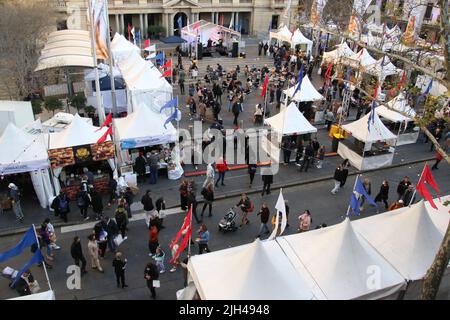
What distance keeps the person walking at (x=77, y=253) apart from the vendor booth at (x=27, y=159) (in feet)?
12.1

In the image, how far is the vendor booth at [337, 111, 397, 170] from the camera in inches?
627

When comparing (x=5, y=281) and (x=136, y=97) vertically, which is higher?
(x=136, y=97)

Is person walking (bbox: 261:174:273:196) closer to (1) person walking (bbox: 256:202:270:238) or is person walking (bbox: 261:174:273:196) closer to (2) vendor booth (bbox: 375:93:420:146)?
(1) person walking (bbox: 256:202:270:238)

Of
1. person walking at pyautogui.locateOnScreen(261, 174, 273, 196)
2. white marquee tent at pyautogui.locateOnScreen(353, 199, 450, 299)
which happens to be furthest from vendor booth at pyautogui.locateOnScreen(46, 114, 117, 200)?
white marquee tent at pyautogui.locateOnScreen(353, 199, 450, 299)

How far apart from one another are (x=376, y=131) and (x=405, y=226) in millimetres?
7108

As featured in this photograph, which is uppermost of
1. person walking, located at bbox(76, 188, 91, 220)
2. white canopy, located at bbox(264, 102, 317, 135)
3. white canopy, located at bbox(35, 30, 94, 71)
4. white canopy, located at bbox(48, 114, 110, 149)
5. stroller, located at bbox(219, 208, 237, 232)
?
white canopy, located at bbox(35, 30, 94, 71)

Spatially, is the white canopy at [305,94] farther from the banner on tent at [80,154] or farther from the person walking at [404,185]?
the banner on tent at [80,154]

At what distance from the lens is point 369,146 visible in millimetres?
16500

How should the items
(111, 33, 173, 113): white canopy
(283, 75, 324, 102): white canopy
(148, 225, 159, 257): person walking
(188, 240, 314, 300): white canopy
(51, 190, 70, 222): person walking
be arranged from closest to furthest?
(188, 240, 314, 300): white canopy < (148, 225, 159, 257): person walking < (51, 190, 70, 222): person walking < (111, 33, 173, 113): white canopy < (283, 75, 324, 102): white canopy

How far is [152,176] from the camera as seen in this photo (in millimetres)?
14469

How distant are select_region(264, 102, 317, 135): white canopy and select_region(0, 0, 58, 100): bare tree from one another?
1338cm
